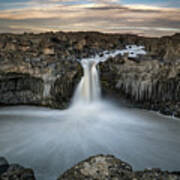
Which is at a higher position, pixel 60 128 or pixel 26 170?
pixel 26 170

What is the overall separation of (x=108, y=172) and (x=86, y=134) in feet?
18.4

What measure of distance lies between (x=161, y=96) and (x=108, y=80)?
345cm

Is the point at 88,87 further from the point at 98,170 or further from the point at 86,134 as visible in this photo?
the point at 98,170

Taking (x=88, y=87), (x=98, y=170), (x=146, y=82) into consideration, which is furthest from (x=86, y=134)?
(x=98, y=170)

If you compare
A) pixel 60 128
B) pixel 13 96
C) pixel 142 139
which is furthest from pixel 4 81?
pixel 142 139

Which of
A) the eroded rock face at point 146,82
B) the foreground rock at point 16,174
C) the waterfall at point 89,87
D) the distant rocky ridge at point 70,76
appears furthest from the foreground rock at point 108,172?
the waterfall at point 89,87

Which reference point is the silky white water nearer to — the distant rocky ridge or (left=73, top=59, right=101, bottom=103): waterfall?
(left=73, top=59, right=101, bottom=103): waterfall

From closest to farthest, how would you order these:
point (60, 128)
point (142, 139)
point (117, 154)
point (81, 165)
→ point (81, 165), point (117, 154), point (142, 139), point (60, 128)

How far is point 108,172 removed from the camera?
11.8 feet

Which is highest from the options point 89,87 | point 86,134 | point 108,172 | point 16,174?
point 108,172

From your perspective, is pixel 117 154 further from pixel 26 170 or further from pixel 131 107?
pixel 131 107

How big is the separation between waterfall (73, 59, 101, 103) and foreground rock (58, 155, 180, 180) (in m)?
8.73

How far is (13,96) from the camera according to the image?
12.9 meters

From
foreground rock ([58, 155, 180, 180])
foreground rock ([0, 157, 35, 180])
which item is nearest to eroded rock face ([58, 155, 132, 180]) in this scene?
foreground rock ([58, 155, 180, 180])
